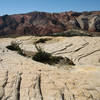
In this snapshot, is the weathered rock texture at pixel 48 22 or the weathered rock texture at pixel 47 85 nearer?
the weathered rock texture at pixel 47 85

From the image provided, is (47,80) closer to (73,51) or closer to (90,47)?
(73,51)

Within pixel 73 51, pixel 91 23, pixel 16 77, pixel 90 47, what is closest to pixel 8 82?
pixel 16 77

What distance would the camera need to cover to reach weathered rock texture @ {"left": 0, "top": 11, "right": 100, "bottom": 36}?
219 ft

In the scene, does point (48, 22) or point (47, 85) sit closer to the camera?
point (47, 85)

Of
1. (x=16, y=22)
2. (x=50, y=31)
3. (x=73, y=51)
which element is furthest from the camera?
(x=16, y=22)

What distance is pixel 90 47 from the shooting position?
15.6 metres

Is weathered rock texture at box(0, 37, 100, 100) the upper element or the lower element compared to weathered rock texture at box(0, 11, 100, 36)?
lower

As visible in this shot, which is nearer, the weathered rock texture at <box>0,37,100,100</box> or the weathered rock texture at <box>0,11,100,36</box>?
the weathered rock texture at <box>0,37,100,100</box>

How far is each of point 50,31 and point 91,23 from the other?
830 inches

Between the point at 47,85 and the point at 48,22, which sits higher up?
the point at 48,22

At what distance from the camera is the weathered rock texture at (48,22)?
6675 centimetres

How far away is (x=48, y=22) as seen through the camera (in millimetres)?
73250

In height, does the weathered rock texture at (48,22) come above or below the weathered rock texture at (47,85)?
above

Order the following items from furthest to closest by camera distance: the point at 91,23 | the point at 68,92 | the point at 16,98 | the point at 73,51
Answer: the point at 91,23 → the point at 73,51 → the point at 68,92 → the point at 16,98
